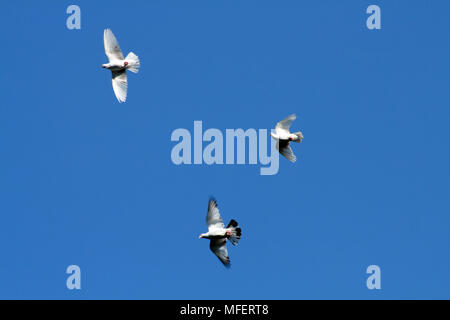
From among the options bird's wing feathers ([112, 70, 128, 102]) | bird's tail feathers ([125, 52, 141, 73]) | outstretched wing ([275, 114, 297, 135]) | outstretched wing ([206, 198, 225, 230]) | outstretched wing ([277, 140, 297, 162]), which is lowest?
outstretched wing ([206, 198, 225, 230])

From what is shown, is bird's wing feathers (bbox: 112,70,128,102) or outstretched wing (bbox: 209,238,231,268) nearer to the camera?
outstretched wing (bbox: 209,238,231,268)

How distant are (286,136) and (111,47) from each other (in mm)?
5429

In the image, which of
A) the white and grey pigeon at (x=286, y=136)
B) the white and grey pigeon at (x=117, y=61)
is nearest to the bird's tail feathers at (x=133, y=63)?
the white and grey pigeon at (x=117, y=61)

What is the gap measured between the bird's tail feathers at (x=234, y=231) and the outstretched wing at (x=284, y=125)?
3.22 meters

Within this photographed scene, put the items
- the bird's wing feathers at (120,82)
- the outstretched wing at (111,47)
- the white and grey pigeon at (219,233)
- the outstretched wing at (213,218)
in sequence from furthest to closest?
the bird's wing feathers at (120,82)
the outstretched wing at (111,47)
the outstretched wing at (213,218)
the white and grey pigeon at (219,233)

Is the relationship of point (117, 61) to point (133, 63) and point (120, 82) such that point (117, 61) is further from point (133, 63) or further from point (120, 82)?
point (120, 82)

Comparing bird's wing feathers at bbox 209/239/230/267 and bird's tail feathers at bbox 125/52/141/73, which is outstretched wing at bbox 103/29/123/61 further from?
bird's wing feathers at bbox 209/239/230/267

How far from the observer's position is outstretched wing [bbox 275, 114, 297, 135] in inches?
1016

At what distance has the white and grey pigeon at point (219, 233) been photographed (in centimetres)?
2409

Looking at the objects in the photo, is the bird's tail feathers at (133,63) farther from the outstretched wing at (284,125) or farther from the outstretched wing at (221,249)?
the outstretched wing at (221,249)

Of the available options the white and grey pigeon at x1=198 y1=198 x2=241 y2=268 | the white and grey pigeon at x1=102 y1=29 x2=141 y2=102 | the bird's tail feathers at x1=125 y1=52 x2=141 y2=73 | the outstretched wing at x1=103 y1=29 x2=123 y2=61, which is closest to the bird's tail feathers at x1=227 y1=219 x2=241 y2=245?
the white and grey pigeon at x1=198 y1=198 x2=241 y2=268
